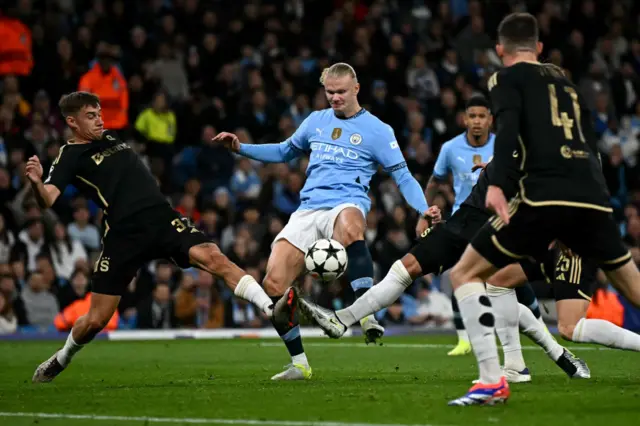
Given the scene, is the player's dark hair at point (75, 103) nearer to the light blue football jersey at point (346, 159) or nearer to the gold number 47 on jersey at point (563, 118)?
the light blue football jersey at point (346, 159)

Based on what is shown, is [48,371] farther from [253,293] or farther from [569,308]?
[569,308]

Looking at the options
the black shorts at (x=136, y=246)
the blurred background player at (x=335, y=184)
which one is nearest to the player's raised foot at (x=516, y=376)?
the blurred background player at (x=335, y=184)

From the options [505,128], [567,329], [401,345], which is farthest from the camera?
[401,345]

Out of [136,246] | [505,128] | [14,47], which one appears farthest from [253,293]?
[14,47]

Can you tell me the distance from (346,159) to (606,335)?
2.98 meters

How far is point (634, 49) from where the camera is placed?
26922 mm

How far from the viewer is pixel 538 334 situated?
393 inches

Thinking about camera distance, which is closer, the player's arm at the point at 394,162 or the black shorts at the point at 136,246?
the black shorts at the point at 136,246

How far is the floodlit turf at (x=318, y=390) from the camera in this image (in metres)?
7.31

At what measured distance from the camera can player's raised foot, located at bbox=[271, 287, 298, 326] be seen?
9.30m

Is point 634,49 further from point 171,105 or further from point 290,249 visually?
point 290,249

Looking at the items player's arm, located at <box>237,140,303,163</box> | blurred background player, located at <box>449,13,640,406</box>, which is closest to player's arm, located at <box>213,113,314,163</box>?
player's arm, located at <box>237,140,303,163</box>

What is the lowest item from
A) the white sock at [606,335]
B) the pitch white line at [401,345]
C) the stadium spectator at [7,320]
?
the pitch white line at [401,345]

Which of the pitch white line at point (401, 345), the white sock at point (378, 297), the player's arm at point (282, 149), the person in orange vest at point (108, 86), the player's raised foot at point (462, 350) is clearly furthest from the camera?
the person in orange vest at point (108, 86)
